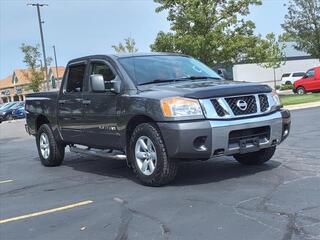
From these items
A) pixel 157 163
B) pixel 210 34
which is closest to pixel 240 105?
pixel 157 163

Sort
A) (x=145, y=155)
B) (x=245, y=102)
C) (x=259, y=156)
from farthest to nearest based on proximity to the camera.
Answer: (x=259, y=156) < (x=145, y=155) < (x=245, y=102)

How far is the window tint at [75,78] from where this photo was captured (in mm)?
8867

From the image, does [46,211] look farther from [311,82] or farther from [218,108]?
[311,82]

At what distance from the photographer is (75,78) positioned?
29.9 feet

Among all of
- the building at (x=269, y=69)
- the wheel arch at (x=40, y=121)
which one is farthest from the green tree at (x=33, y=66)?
the wheel arch at (x=40, y=121)

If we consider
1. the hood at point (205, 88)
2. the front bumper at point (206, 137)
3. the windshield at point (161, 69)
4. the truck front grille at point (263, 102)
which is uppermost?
the windshield at point (161, 69)

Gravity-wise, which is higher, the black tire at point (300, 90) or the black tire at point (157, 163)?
the black tire at point (157, 163)

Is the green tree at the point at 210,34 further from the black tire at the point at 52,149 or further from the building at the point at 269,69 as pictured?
the building at the point at 269,69

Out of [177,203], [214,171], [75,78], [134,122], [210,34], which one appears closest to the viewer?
[177,203]

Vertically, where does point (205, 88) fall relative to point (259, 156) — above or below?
above

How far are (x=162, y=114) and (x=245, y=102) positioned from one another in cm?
111

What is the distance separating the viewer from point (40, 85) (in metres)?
60.7

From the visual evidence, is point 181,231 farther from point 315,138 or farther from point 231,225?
point 315,138

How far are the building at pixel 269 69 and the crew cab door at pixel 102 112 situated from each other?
5343 centimetres
